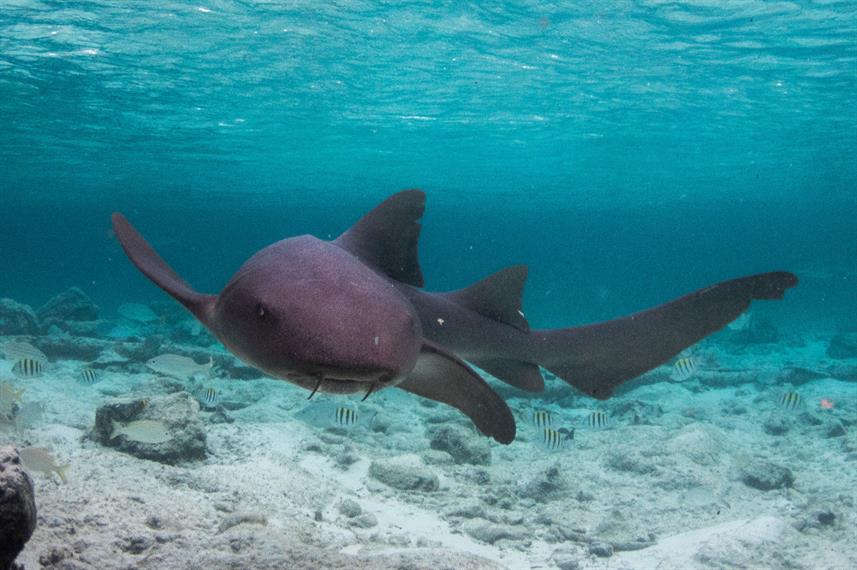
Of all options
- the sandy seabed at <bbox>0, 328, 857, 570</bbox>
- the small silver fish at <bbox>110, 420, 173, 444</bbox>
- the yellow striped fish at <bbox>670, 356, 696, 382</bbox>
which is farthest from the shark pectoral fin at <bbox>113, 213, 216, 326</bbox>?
the yellow striped fish at <bbox>670, 356, 696, 382</bbox>

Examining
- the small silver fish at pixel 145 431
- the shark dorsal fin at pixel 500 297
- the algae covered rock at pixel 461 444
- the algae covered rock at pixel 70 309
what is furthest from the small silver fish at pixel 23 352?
the algae covered rock at pixel 70 309

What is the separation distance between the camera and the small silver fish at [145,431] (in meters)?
6.42

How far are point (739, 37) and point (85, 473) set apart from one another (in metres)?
18.7

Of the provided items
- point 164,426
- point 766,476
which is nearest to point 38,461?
point 164,426

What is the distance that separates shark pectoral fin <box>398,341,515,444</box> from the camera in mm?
3262

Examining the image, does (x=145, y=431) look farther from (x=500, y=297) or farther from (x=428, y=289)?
(x=428, y=289)

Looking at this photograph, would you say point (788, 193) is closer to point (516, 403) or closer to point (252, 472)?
point (516, 403)

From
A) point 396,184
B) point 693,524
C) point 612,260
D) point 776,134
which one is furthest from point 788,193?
point 612,260

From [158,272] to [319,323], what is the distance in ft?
5.11

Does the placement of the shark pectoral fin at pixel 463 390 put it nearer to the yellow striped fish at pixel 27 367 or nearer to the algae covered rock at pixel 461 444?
the algae covered rock at pixel 461 444

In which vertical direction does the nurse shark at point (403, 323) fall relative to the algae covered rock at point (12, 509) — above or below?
above

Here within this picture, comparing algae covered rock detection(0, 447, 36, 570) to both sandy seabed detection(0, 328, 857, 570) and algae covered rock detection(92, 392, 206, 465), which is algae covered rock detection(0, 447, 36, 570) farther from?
algae covered rock detection(92, 392, 206, 465)

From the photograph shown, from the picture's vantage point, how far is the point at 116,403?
281 inches

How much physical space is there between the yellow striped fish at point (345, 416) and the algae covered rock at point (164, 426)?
1.90m
